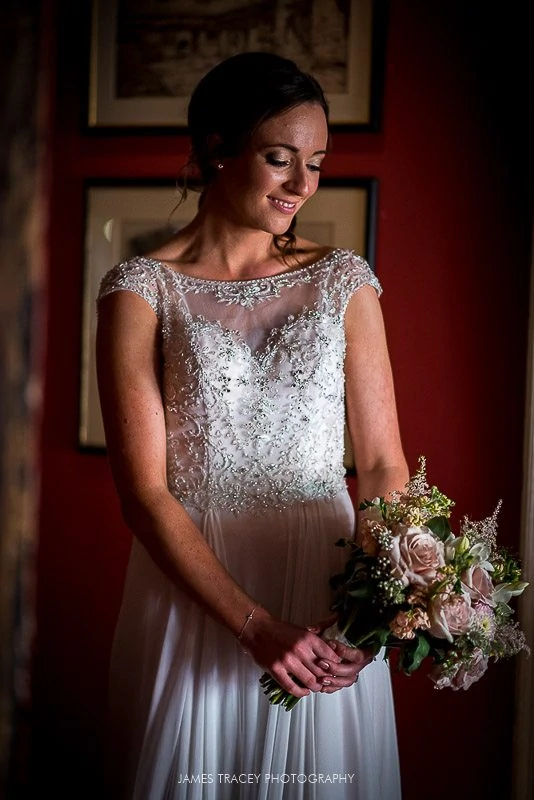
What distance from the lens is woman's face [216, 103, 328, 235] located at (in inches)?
73.5

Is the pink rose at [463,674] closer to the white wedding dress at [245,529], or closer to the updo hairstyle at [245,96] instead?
the white wedding dress at [245,529]

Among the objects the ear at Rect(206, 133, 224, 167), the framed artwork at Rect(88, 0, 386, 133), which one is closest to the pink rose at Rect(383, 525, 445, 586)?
the ear at Rect(206, 133, 224, 167)

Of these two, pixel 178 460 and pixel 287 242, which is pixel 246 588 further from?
pixel 287 242

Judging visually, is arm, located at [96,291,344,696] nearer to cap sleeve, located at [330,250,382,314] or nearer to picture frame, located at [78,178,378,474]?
cap sleeve, located at [330,250,382,314]

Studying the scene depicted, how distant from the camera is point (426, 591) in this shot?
→ 4.92 feet

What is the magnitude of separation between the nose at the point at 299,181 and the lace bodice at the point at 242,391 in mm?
244

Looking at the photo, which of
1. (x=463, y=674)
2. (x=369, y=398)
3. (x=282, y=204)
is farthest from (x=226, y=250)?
(x=463, y=674)

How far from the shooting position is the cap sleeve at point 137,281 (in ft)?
6.24

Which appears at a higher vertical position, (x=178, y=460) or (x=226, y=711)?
(x=178, y=460)

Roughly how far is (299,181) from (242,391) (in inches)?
18.8

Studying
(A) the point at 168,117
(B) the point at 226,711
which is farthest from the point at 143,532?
(A) the point at 168,117

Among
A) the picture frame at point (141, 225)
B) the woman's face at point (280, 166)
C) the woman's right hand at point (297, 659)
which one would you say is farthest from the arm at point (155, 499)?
the picture frame at point (141, 225)

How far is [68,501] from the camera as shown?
309cm

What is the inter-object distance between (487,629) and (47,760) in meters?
2.19
